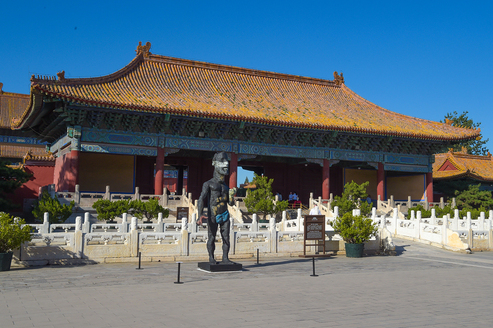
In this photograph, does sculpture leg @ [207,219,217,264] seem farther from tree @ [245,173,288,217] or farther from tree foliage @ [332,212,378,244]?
tree @ [245,173,288,217]

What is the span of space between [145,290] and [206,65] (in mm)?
21749

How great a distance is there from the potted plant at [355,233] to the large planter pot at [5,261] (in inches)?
346

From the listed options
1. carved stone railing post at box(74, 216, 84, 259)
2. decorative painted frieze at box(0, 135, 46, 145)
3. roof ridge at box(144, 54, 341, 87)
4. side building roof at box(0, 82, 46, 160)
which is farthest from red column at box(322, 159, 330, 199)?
decorative painted frieze at box(0, 135, 46, 145)

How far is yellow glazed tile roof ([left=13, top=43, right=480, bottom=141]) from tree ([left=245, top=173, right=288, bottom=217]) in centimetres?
367

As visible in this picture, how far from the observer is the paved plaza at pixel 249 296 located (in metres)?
5.87

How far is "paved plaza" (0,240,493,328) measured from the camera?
5.87m

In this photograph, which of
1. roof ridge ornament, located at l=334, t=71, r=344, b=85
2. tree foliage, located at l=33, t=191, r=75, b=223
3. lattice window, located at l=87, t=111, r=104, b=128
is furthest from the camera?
roof ridge ornament, located at l=334, t=71, r=344, b=85

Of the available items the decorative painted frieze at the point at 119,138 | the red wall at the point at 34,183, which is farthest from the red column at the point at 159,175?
the red wall at the point at 34,183

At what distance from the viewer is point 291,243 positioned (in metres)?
13.9

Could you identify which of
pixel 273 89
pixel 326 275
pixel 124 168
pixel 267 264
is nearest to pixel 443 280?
pixel 326 275

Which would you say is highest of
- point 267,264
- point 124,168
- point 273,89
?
point 273,89

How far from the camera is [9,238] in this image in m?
10.3

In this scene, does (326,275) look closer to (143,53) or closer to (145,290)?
(145,290)

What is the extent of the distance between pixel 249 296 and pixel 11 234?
19.3 feet
